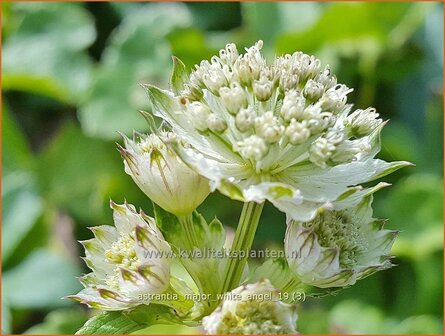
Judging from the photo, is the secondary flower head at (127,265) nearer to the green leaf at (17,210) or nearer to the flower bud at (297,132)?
the flower bud at (297,132)

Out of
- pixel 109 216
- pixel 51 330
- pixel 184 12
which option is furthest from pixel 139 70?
pixel 51 330

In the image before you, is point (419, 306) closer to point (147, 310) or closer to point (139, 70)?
point (139, 70)

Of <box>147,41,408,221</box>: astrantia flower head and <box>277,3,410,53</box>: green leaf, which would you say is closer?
<box>147,41,408,221</box>: astrantia flower head

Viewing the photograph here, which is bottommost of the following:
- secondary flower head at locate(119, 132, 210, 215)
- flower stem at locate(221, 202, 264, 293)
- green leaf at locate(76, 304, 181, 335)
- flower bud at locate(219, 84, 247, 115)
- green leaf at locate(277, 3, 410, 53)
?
green leaf at locate(76, 304, 181, 335)

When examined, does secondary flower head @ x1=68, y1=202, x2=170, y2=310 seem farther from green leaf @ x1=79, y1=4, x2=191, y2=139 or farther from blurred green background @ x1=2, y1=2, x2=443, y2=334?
green leaf @ x1=79, y1=4, x2=191, y2=139

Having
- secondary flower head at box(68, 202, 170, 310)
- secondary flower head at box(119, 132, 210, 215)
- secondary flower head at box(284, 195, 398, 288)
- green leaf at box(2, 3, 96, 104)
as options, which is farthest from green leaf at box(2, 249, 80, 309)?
secondary flower head at box(284, 195, 398, 288)

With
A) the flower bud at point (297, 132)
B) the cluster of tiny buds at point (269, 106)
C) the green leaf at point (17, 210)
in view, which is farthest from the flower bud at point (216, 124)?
the green leaf at point (17, 210)

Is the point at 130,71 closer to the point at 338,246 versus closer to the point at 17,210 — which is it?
the point at 17,210
